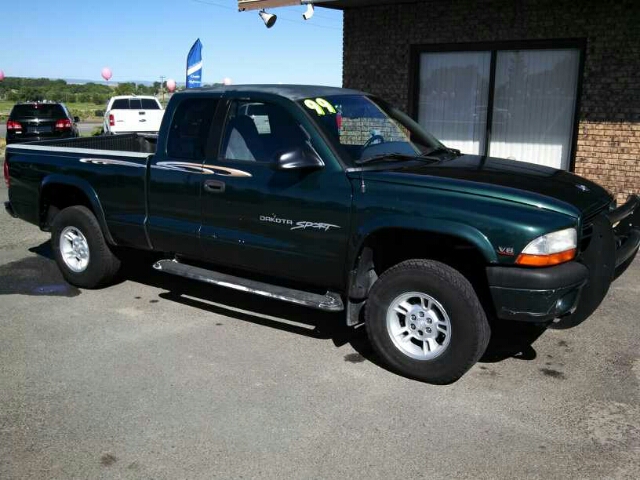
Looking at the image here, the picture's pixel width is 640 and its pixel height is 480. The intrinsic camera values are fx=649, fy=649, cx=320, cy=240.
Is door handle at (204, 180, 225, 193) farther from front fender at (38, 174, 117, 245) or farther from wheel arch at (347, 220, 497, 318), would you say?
front fender at (38, 174, 117, 245)

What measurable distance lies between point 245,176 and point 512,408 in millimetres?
2498

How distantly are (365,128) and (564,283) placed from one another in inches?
84.1

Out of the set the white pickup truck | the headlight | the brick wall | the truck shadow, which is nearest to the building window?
the brick wall

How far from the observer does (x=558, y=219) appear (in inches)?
154

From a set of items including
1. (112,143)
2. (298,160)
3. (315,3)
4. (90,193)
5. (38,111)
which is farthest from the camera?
(38,111)

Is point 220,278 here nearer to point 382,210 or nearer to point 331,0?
point 382,210

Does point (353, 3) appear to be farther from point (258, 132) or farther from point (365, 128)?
point (258, 132)

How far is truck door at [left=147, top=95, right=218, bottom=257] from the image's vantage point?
5262mm

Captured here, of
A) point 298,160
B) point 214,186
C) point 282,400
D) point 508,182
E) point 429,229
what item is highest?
point 298,160

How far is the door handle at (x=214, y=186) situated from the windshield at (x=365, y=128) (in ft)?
2.93

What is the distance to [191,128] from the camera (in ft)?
17.7

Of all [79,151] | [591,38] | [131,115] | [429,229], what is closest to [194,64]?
[131,115]

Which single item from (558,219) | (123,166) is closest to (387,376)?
(558,219)

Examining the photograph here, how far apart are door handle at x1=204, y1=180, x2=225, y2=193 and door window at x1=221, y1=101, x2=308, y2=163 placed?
22cm
